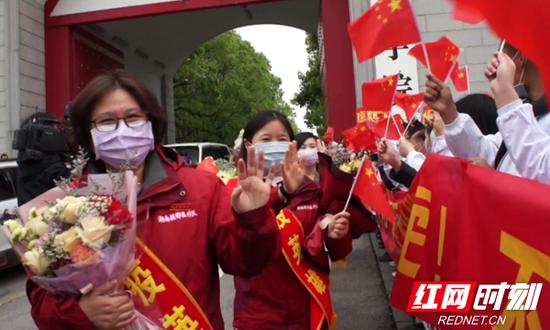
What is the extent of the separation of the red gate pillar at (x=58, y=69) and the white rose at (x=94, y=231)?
1061 centimetres

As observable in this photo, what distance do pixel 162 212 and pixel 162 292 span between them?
0.28m

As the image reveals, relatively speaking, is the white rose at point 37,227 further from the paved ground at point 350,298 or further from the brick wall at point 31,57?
the brick wall at point 31,57

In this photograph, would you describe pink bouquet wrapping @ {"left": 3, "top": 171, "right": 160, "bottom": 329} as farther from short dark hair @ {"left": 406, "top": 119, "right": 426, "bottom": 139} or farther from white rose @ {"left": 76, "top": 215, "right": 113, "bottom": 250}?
short dark hair @ {"left": 406, "top": 119, "right": 426, "bottom": 139}

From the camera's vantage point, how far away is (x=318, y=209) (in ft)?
8.84

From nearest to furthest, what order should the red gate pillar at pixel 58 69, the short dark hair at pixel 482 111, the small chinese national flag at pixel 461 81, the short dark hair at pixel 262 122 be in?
the short dark hair at pixel 262 122 < the short dark hair at pixel 482 111 < the small chinese national flag at pixel 461 81 < the red gate pillar at pixel 58 69

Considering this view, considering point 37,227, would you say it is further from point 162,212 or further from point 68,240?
point 162,212

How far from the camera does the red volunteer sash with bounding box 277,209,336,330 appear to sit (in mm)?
2457

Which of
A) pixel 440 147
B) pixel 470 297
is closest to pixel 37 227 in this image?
pixel 470 297

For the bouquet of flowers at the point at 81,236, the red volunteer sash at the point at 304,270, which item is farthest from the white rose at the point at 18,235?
the red volunteer sash at the point at 304,270

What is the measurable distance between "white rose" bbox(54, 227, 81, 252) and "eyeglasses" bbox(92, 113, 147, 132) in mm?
590

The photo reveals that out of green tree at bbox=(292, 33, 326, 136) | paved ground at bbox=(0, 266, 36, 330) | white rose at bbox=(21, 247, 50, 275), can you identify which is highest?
green tree at bbox=(292, 33, 326, 136)

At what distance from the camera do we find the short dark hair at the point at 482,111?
10.4ft

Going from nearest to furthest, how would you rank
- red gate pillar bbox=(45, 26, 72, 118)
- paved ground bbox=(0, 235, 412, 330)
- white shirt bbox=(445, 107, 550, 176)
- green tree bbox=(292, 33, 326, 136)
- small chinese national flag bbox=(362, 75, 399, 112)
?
white shirt bbox=(445, 107, 550, 176) < small chinese national flag bbox=(362, 75, 399, 112) < paved ground bbox=(0, 235, 412, 330) < red gate pillar bbox=(45, 26, 72, 118) < green tree bbox=(292, 33, 326, 136)

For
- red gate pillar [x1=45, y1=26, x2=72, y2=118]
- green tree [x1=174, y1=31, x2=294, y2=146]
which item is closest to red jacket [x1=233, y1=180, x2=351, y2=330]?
red gate pillar [x1=45, y1=26, x2=72, y2=118]
